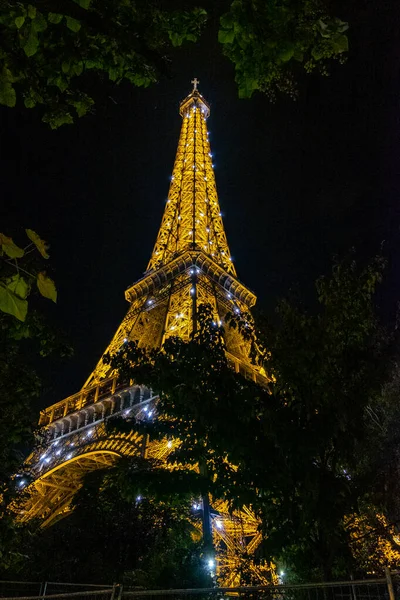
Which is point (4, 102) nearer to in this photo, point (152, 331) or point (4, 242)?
point (4, 242)

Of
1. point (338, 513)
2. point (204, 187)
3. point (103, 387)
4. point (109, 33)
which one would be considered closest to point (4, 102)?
point (109, 33)

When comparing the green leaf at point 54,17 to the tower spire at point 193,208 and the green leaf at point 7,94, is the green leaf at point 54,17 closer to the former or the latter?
the green leaf at point 7,94

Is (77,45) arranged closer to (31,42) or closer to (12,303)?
(31,42)

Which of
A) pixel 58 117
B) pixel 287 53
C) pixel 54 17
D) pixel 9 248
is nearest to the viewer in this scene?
pixel 9 248

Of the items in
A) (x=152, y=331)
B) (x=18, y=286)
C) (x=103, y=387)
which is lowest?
(x=18, y=286)

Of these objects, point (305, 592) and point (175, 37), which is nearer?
point (175, 37)

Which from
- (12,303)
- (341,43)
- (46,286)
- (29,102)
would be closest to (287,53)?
(341,43)

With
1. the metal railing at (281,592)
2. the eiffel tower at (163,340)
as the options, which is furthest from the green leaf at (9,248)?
the eiffel tower at (163,340)
